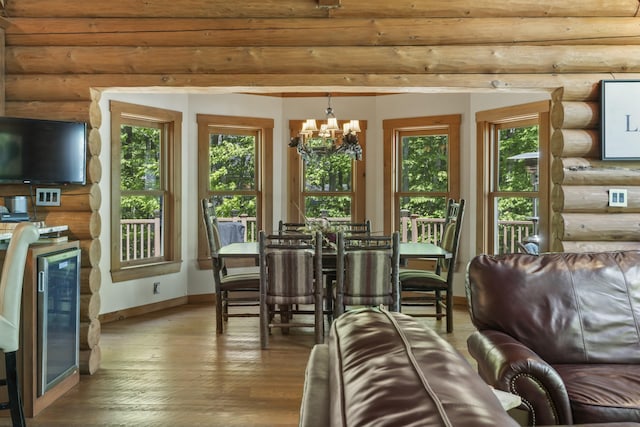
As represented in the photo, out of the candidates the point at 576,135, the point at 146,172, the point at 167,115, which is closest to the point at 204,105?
the point at 167,115

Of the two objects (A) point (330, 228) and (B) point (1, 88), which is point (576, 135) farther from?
(B) point (1, 88)

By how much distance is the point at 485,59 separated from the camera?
12.6ft

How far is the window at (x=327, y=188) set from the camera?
23.6 ft

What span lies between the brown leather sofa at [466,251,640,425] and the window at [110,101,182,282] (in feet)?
13.8

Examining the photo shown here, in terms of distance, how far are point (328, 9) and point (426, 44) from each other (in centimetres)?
74

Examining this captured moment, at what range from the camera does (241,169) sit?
23.1ft

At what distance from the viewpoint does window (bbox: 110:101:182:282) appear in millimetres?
5730

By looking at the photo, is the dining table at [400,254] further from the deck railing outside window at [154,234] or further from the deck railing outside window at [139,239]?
the deck railing outside window at [139,239]

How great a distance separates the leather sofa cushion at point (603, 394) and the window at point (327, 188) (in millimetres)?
4987

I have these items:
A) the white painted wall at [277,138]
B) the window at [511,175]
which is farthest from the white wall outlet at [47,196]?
the window at [511,175]

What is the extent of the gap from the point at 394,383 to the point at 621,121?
364 centimetres

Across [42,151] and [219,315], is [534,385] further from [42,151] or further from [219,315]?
[219,315]

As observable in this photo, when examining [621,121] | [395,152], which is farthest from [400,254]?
[395,152]

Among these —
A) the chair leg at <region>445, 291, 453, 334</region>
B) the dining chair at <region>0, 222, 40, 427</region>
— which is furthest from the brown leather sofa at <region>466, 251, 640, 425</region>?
the chair leg at <region>445, 291, 453, 334</region>
